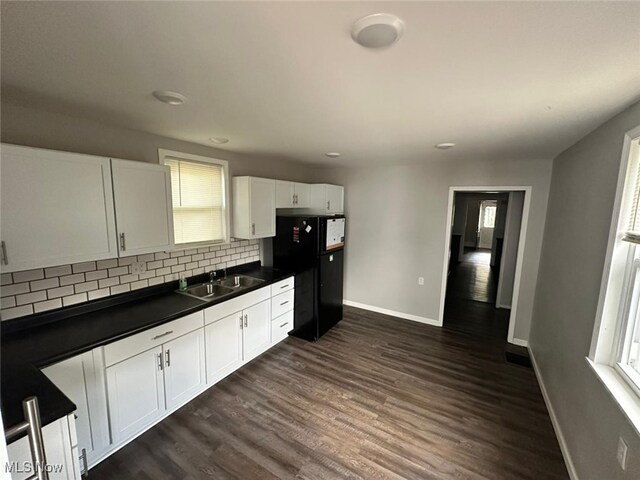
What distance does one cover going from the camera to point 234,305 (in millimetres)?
2734

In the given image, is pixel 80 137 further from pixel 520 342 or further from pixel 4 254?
pixel 520 342

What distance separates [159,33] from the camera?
3.20 feet

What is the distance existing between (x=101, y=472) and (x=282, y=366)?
1616 mm

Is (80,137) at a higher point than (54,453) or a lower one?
higher

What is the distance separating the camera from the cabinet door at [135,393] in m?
1.87

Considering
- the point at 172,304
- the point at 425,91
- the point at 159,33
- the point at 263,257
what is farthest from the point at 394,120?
the point at 263,257

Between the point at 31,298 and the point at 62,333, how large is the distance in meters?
0.35

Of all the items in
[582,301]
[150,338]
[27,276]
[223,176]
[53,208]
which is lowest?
[150,338]

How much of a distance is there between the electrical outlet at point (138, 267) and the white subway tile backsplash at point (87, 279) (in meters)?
0.03

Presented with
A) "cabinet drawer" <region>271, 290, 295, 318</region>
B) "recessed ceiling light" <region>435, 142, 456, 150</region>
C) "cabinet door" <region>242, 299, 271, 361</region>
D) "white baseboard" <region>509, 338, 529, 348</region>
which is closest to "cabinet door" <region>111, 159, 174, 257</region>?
"cabinet door" <region>242, 299, 271, 361</region>

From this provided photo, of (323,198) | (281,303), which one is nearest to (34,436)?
(281,303)

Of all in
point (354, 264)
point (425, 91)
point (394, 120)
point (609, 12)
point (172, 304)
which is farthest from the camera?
point (354, 264)

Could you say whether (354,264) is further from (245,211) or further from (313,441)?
(313,441)

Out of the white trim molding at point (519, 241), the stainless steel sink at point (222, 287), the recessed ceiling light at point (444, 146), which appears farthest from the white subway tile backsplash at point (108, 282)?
the white trim molding at point (519, 241)
